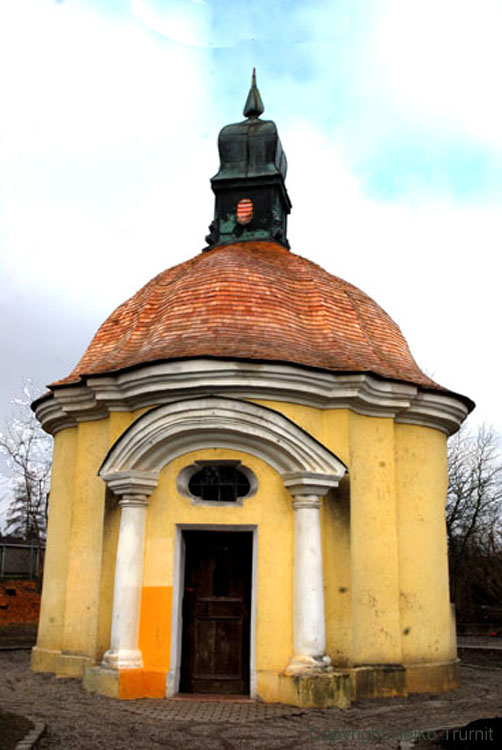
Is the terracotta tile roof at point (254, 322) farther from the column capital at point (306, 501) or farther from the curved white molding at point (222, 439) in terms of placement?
the column capital at point (306, 501)

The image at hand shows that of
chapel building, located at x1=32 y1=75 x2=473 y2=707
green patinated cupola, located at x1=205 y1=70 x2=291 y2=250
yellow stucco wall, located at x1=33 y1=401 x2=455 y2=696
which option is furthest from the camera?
green patinated cupola, located at x1=205 y1=70 x2=291 y2=250

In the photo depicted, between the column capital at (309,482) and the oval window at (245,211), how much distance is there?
7.24 meters

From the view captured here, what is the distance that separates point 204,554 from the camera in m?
10.0

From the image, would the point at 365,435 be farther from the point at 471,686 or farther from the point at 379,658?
the point at 471,686

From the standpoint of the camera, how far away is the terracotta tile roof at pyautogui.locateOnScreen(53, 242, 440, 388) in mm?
10336

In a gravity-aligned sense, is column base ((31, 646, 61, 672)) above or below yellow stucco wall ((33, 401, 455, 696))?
below

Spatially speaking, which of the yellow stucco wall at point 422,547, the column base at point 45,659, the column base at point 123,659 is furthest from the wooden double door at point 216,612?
the column base at point 45,659

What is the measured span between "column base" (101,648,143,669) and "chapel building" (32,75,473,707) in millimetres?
24

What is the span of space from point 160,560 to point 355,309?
5325 millimetres

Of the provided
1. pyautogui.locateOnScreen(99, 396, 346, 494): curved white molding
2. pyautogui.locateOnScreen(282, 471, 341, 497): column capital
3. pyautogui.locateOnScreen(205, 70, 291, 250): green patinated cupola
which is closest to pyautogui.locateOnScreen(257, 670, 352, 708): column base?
pyautogui.locateOnScreen(282, 471, 341, 497): column capital

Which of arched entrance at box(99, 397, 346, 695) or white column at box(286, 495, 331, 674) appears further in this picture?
arched entrance at box(99, 397, 346, 695)

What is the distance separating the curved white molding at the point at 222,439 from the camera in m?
9.45

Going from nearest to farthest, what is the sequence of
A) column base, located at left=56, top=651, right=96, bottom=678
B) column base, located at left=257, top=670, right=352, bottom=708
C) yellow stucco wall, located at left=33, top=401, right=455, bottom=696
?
column base, located at left=257, top=670, right=352, bottom=708 → yellow stucco wall, located at left=33, top=401, right=455, bottom=696 → column base, located at left=56, top=651, right=96, bottom=678

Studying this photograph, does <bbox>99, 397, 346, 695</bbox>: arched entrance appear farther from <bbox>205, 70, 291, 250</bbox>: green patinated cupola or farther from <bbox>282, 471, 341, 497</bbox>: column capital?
<bbox>205, 70, 291, 250</bbox>: green patinated cupola
